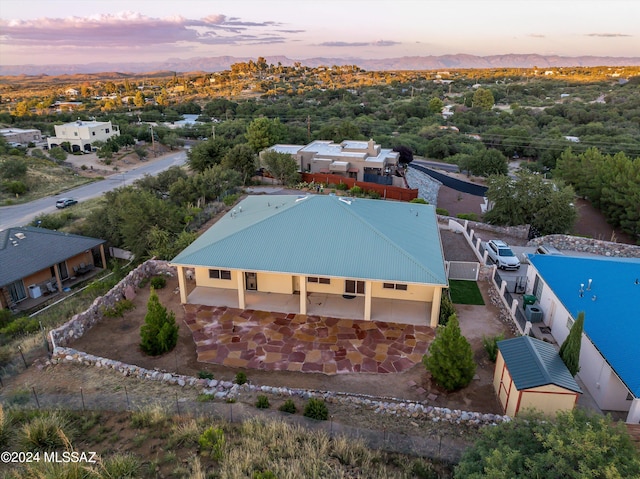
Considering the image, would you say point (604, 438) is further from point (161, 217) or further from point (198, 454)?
point (161, 217)

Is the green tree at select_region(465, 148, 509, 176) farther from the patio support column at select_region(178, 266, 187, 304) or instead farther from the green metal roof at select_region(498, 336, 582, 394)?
Answer: the patio support column at select_region(178, 266, 187, 304)

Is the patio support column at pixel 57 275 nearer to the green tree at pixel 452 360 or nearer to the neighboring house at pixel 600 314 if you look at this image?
the green tree at pixel 452 360

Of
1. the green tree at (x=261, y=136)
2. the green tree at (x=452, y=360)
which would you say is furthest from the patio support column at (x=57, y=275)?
the green tree at (x=261, y=136)

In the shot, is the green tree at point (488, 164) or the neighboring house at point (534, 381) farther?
the green tree at point (488, 164)

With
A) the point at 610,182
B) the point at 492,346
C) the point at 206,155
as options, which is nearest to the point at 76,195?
the point at 206,155

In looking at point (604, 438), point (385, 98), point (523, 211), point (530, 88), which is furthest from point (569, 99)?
point (604, 438)

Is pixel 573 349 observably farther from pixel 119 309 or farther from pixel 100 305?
pixel 100 305
